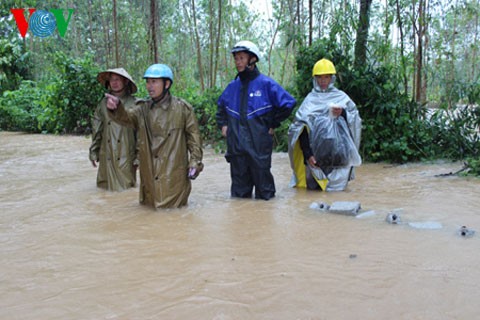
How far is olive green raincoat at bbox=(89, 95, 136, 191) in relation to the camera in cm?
585

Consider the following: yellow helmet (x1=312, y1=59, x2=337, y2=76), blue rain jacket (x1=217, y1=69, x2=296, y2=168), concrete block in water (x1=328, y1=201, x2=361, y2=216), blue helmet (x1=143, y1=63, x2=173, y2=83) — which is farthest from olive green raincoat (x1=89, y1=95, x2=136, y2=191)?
concrete block in water (x1=328, y1=201, x2=361, y2=216)

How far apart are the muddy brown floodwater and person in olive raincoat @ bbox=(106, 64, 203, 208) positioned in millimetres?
281

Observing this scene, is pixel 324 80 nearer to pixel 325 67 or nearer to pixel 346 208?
pixel 325 67

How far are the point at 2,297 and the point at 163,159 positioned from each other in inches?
87.1

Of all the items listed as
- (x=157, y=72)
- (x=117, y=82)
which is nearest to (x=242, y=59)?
(x=157, y=72)

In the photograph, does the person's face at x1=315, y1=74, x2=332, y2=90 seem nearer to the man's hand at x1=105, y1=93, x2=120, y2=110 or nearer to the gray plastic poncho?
the gray plastic poncho

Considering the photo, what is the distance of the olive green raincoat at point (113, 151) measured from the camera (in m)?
5.85

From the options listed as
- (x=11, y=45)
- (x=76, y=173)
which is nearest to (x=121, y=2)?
(x=11, y=45)

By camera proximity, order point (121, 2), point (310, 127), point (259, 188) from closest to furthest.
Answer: point (259, 188) < point (310, 127) < point (121, 2)

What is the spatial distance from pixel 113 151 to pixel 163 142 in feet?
4.63

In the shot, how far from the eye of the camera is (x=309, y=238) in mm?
3699

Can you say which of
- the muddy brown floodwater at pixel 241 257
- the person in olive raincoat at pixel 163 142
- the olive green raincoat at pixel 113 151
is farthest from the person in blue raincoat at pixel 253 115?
the olive green raincoat at pixel 113 151

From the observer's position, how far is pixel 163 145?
4.68m

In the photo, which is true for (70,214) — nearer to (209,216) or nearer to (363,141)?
(209,216)
